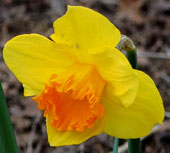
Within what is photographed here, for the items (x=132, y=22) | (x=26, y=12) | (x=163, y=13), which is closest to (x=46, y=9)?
(x=26, y=12)

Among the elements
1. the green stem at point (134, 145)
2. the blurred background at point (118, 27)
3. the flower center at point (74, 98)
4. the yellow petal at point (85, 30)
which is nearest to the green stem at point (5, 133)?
the flower center at point (74, 98)

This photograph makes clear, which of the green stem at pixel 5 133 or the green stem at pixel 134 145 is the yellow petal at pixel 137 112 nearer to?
the green stem at pixel 134 145

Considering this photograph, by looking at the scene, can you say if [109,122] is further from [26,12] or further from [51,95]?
[26,12]

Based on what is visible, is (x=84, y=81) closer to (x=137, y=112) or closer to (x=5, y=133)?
(x=137, y=112)

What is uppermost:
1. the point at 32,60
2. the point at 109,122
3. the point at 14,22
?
the point at 32,60

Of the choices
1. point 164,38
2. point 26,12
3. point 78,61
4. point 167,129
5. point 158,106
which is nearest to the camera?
point 158,106

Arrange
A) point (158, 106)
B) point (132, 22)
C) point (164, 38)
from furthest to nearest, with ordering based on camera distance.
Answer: point (132, 22) → point (164, 38) → point (158, 106)

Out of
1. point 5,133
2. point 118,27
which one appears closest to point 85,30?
point 5,133
